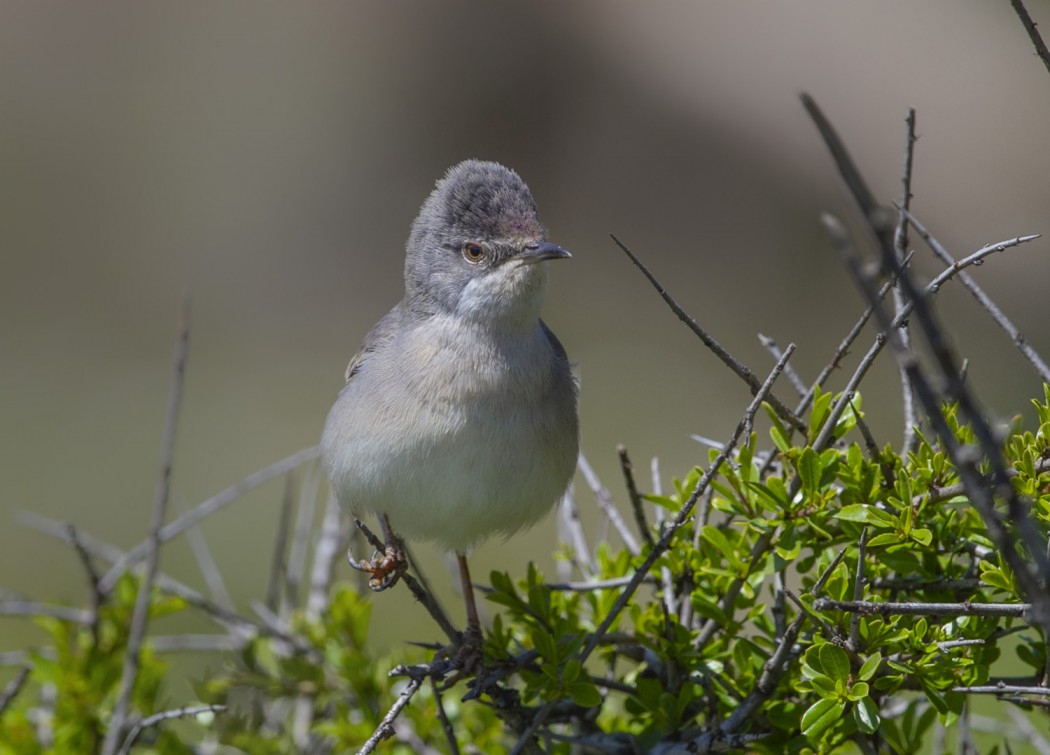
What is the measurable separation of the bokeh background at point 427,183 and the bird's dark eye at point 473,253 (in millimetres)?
6282

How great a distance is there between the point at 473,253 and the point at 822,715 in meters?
1.94

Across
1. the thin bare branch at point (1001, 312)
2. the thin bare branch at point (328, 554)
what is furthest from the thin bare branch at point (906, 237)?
the thin bare branch at point (328, 554)

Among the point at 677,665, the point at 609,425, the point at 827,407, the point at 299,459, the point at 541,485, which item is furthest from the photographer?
the point at 609,425

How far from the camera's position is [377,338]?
13.0 feet

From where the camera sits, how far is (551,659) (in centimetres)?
287

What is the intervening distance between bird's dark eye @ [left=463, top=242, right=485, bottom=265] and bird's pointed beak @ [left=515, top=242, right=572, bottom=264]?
146 mm

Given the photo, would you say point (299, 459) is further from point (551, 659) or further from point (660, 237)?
point (660, 237)

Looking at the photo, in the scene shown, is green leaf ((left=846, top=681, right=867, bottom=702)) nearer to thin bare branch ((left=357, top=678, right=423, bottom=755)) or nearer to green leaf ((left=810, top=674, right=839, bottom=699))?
green leaf ((left=810, top=674, right=839, bottom=699))

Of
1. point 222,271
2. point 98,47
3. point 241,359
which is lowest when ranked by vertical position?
point 241,359

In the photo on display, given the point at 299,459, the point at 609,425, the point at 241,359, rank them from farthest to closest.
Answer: the point at 241,359
the point at 609,425
the point at 299,459

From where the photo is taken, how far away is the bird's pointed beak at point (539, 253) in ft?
11.7

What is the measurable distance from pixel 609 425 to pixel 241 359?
3.97m

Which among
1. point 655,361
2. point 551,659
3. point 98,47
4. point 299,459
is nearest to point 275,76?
point 98,47

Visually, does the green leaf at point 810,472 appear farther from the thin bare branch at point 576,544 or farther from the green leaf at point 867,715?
the thin bare branch at point 576,544
